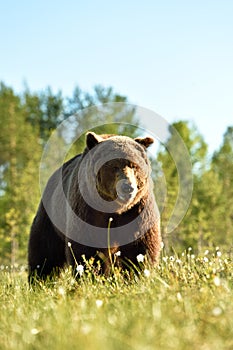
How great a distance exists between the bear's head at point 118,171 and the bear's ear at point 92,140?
1 centimetres

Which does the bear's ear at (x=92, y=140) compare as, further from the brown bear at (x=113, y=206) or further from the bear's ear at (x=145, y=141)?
the bear's ear at (x=145, y=141)

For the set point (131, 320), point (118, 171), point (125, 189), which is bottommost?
point (131, 320)

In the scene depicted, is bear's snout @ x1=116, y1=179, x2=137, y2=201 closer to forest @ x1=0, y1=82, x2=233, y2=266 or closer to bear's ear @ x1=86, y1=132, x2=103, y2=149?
bear's ear @ x1=86, y1=132, x2=103, y2=149

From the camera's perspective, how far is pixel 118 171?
20.5ft

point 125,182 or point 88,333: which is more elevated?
point 125,182

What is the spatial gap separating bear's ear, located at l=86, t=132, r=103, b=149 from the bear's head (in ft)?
0.04

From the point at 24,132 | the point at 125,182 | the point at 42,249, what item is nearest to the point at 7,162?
the point at 24,132

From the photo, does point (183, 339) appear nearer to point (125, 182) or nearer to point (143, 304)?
point (143, 304)

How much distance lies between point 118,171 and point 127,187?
0.36 m

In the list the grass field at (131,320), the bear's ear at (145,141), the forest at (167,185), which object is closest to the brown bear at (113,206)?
the bear's ear at (145,141)

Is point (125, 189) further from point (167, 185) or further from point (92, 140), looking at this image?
Result: point (167, 185)

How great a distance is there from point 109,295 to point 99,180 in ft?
8.58

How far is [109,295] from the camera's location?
3938 mm

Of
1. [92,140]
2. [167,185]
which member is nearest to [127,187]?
[92,140]
